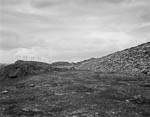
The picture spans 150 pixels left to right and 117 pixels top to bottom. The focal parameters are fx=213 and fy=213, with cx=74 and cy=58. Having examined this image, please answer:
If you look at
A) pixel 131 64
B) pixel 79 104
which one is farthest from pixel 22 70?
pixel 79 104

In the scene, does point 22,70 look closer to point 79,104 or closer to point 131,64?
point 131,64

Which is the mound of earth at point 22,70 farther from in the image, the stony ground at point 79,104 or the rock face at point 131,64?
the stony ground at point 79,104

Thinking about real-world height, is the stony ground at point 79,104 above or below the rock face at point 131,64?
below

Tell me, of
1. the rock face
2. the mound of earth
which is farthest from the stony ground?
the rock face

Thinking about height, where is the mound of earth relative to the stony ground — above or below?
above

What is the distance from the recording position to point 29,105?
73.6 ft

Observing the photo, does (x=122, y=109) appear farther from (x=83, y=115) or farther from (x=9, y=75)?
(x=9, y=75)

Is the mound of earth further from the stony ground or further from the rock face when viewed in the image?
the stony ground

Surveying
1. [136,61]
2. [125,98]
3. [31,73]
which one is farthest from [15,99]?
[136,61]

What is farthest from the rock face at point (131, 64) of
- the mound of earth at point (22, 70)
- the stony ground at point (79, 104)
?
the stony ground at point (79, 104)

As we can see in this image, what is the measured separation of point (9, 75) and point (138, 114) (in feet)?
118

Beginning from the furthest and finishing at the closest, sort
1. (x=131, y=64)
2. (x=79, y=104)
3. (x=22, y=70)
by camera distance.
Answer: (x=131, y=64) < (x=22, y=70) < (x=79, y=104)

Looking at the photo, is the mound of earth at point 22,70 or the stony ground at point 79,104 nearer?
the stony ground at point 79,104

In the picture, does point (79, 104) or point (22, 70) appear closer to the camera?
point (79, 104)
